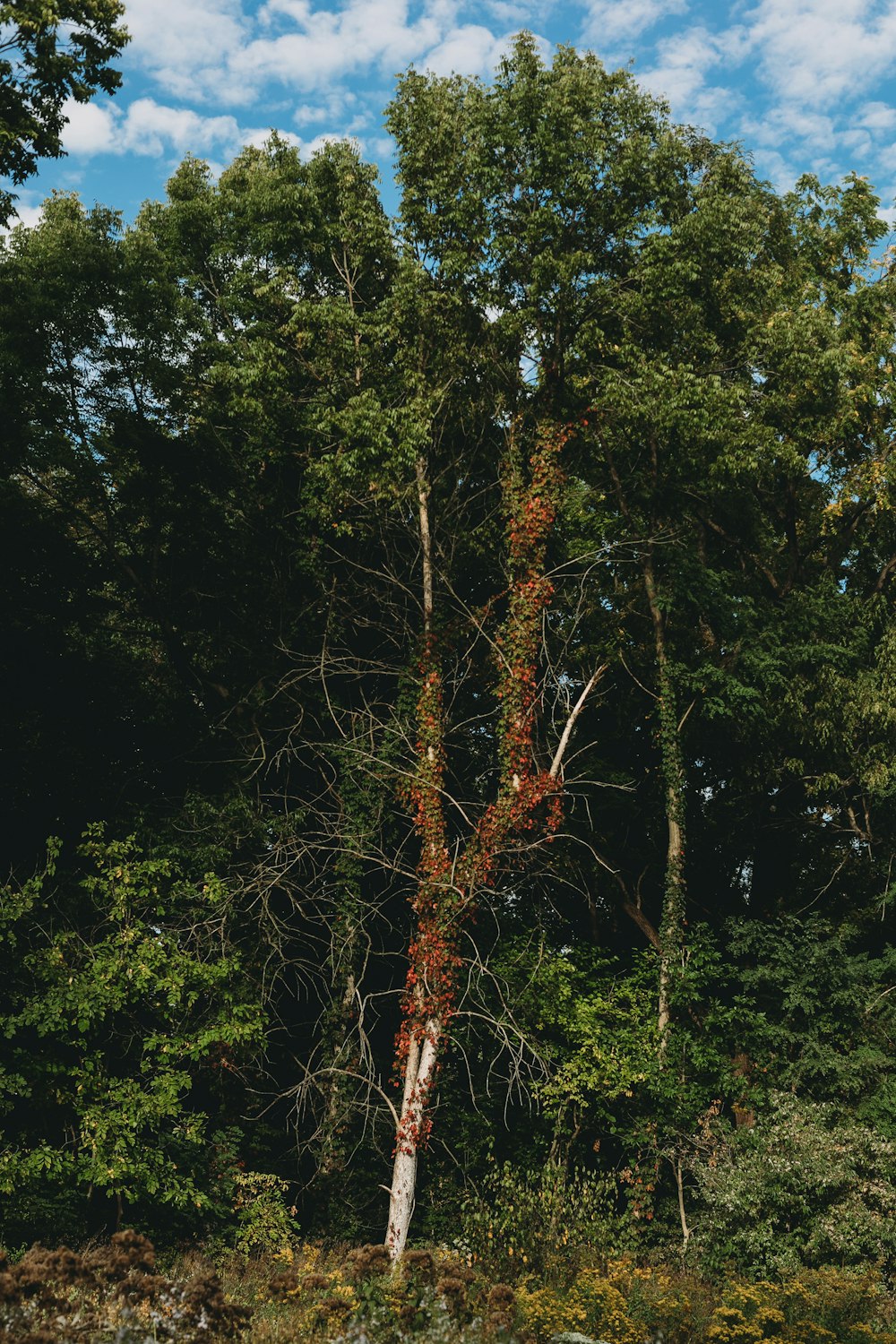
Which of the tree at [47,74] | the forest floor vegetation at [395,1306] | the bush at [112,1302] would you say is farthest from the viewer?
the tree at [47,74]

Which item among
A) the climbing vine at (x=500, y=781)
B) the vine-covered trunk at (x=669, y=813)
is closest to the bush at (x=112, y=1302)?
the climbing vine at (x=500, y=781)

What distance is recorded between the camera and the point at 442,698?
16922 mm

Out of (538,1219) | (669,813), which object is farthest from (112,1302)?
(669,813)

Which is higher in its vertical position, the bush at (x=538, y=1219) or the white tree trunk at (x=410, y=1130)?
the white tree trunk at (x=410, y=1130)

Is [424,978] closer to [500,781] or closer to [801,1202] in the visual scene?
[500,781]

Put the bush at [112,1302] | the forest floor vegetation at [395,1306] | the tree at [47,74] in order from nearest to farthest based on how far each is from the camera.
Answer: the bush at [112,1302]
the forest floor vegetation at [395,1306]
the tree at [47,74]

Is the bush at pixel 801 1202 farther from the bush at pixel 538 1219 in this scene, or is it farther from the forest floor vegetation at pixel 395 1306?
the forest floor vegetation at pixel 395 1306

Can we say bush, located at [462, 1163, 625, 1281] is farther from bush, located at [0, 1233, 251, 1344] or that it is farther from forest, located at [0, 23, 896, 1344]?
bush, located at [0, 1233, 251, 1344]

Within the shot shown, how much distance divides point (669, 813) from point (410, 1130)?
20.8ft

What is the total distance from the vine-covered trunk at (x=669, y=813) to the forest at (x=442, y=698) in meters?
0.07

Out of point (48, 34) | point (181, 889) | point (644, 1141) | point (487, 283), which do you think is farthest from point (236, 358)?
point (644, 1141)

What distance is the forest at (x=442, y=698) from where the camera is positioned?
14.7 meters

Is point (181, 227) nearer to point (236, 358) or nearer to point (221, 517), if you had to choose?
point (236, 358)

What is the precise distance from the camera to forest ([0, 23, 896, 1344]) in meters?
14.7
